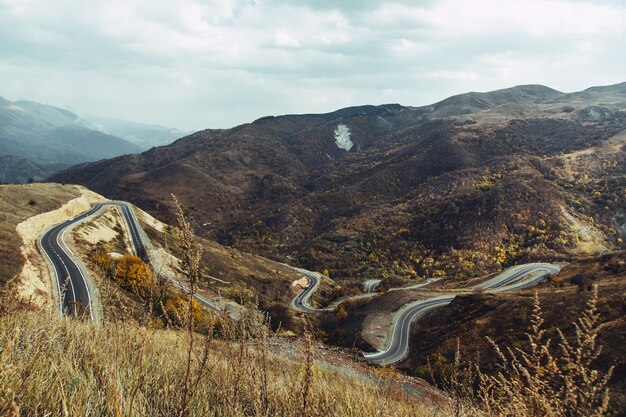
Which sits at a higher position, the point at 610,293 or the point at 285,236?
the point at 610,293

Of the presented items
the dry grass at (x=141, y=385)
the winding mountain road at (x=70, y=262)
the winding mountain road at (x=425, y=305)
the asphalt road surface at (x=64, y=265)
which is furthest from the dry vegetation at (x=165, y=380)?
the asphalt road surface at (x=64, y=265)

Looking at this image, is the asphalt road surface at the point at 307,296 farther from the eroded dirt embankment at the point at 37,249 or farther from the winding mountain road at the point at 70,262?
the eroded dirt embankment at the point at 37,249

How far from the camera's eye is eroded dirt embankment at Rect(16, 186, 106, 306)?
114 ft

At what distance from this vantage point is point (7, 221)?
48.0m

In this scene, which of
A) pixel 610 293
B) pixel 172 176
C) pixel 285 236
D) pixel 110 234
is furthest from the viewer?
pixel 172 176

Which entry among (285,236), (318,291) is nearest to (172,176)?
(285,236)

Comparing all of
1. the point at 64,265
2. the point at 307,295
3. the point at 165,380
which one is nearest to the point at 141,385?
the point at 165,380

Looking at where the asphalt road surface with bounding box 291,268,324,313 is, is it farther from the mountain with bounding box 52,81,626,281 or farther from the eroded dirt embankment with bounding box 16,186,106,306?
the eroded dirt embankment with bounding box 16,186,106,306

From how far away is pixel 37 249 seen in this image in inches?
1831

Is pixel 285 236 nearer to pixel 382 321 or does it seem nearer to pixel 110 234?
pixel 110 234

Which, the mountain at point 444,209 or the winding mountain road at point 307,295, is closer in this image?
the winding mountain road at point 307,295

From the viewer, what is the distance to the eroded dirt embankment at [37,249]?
34869mm

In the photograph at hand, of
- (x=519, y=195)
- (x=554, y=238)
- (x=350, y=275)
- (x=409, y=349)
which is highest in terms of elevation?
(x=519, y=195)

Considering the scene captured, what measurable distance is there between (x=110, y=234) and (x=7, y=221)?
16.1 metres
